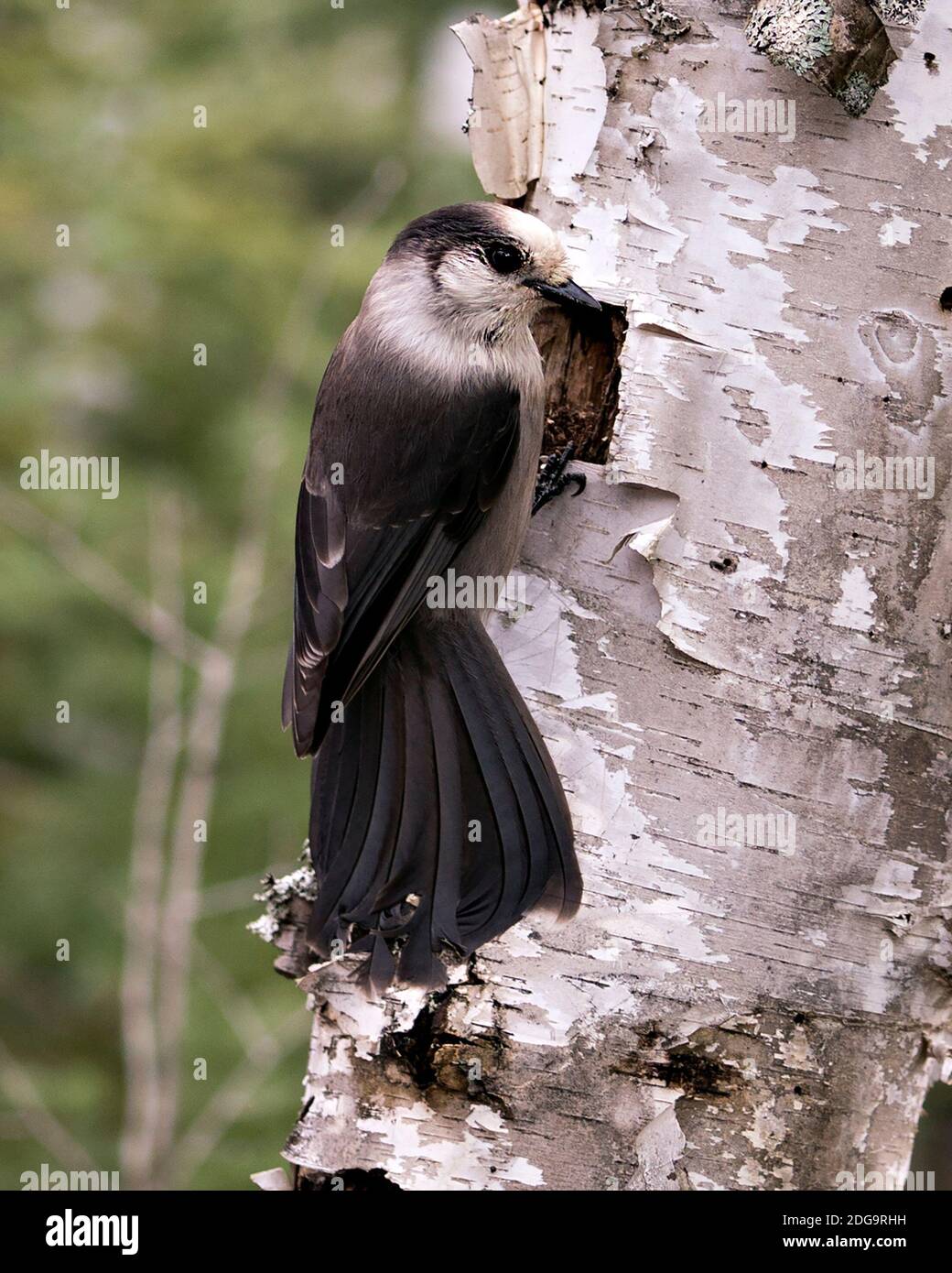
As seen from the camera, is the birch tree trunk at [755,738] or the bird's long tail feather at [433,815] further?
the bird's long tail feather at [433,815]

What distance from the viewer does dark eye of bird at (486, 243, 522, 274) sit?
8.52 feet

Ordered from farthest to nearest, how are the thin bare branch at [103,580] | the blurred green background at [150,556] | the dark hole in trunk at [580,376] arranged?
1. the thin bare branch at [103,580]
2. the blurred green background at [150,556]
3. the dark hole in trunk at [580,376]

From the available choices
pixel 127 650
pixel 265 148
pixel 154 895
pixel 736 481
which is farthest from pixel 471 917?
pixel 265 148

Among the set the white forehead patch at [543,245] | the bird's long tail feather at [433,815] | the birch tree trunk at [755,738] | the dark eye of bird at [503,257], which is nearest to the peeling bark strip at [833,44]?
the birch tree trunk at [755,738]

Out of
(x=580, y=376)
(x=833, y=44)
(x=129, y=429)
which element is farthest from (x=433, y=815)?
(x=129, y=429)

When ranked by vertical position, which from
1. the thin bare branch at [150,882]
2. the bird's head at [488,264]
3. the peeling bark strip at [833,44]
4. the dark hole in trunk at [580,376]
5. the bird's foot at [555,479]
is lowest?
the thin bare branch at [150,882]

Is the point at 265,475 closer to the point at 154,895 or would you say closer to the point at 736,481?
the point at 154,895

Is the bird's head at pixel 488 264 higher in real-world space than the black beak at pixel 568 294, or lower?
higher

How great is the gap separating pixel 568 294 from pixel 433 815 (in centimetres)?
105

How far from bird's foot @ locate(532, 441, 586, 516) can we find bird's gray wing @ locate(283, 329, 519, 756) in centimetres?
14

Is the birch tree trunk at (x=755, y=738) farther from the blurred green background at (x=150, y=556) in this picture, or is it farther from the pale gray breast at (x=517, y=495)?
the blurred green background at (x=150, y=556)

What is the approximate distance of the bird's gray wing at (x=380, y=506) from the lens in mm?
2588

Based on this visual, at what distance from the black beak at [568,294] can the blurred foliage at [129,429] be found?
1894mm
